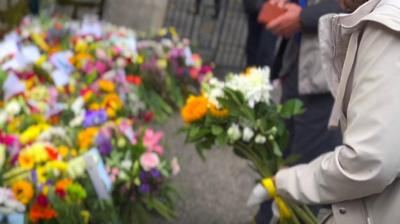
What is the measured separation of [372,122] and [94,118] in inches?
93.9

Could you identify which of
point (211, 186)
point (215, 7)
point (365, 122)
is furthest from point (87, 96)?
point (215, 7)

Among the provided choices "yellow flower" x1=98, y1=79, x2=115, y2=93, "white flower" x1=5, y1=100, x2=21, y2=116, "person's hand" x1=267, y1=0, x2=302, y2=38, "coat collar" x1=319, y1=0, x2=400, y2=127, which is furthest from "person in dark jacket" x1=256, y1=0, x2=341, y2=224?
"yellow flower" x1=98, y1=79, x2=115, y2=93

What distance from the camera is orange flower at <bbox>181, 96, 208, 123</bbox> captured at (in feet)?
7.29

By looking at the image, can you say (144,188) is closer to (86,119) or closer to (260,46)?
(86,119)

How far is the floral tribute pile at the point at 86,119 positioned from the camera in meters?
2.62

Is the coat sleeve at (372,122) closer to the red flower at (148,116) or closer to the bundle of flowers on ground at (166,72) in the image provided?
the red flower at (148,116)

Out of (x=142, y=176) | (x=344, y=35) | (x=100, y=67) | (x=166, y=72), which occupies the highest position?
(x=344, y=35)

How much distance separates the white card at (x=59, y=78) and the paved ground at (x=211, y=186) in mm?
833

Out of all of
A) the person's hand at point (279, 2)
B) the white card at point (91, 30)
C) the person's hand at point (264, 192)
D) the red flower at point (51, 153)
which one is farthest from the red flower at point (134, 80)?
the person's hand at point (264, 192)

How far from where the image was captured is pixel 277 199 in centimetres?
189

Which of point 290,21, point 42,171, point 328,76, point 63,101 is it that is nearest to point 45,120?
point 63,101

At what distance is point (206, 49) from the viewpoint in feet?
23.1

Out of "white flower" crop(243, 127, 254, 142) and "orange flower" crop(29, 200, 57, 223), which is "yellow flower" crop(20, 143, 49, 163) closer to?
"orange flower" crop(29, 200, 57, 223)

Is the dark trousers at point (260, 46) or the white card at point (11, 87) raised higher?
the white card at point (11, 87)
